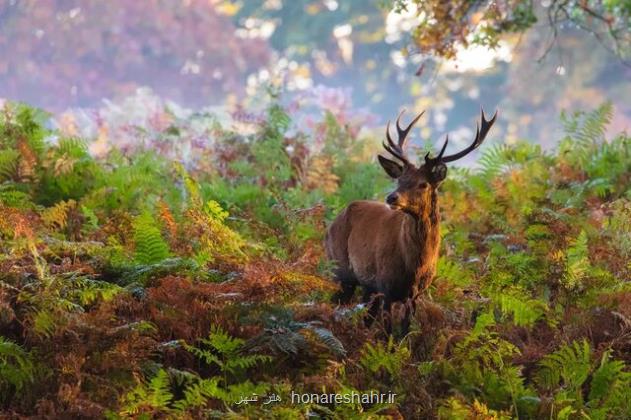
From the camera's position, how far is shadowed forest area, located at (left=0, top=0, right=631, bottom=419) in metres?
4.95

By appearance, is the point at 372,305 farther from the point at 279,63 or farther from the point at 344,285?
the point at 279,63

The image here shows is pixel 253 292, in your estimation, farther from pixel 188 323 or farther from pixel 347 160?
pixel 347 160

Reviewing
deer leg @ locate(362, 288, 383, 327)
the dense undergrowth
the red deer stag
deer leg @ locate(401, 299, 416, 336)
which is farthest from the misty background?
deer leg @ locate(401, 299, 416, 336)

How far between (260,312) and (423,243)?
4.44ft

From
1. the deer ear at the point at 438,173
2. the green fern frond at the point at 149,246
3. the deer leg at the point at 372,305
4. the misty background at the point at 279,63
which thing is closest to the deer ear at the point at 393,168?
the deer ear at the point at 438,173

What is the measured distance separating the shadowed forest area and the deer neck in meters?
0.19

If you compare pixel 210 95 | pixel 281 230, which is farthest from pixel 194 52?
pixel 281 230

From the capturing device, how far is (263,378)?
17.1 ft

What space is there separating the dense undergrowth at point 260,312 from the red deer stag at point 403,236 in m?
0.23

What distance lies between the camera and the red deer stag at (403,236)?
20.7 ft

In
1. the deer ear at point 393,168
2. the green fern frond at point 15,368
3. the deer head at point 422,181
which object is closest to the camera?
the green fern frond at point 15,368

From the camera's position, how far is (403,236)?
6.48 m

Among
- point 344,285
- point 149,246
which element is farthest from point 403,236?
point 149,246

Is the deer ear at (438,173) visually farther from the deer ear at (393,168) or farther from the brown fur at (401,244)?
the deer ear at (393,168)
